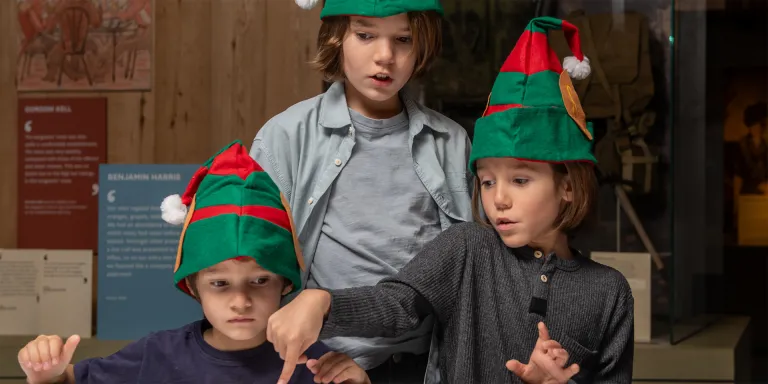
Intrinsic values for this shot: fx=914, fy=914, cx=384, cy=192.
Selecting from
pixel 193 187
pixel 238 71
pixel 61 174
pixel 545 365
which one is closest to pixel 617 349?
pixel 545 365

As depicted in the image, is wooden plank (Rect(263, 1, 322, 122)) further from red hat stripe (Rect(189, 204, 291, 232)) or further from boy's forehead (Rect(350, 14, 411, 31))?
red hat stripe (Rect(189, 204, 291, 232))

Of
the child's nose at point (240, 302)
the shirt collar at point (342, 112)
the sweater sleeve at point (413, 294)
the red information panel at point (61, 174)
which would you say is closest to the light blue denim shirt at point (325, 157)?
the shirt collar at point (342, 112)

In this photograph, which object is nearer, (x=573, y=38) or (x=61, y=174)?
(x=573, y=38)

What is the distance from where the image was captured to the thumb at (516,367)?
1162 mm

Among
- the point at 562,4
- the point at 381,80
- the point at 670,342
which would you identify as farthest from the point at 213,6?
the point at 670,342

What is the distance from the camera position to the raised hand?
1.08 m

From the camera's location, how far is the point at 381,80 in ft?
4.44

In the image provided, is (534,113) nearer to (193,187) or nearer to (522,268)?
(522,268)

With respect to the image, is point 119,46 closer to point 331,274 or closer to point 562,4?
point 331,274

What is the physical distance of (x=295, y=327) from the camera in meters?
1.09

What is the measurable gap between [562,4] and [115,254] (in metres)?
0.88

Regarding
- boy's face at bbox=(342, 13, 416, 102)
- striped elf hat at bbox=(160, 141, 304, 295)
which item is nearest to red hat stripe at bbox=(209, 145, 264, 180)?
striped elf hat at bbox=(160, 141, 304, 295)

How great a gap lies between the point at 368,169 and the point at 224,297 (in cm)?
33

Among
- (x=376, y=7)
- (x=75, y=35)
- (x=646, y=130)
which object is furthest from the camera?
(x=646, y=130)
